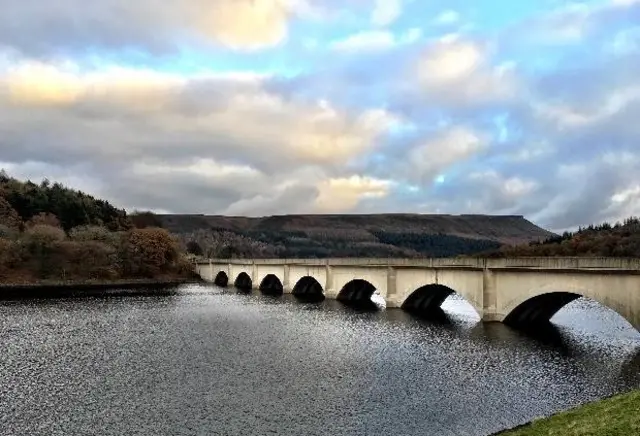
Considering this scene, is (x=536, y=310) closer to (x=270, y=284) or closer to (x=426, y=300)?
(x=426, y=300)

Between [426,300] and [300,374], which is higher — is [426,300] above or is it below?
above

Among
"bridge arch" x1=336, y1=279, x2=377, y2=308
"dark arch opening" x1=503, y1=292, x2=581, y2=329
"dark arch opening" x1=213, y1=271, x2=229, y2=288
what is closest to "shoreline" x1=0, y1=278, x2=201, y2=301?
"dark arch opening" x1=213, y1=271, x2=229, y2=288

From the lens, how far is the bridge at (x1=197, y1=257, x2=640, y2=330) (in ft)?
117

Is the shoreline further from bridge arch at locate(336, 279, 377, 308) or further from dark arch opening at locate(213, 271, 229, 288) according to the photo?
bridge arch at locate(336, 279, 377, 308)

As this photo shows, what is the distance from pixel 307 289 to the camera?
9338cm

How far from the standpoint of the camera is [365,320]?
2144 inches

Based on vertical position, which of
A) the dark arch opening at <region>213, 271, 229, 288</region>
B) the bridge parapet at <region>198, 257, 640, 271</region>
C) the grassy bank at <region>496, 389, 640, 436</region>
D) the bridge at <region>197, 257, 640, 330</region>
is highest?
the bridge parapet at <region>198, 257, 640, 271</region>

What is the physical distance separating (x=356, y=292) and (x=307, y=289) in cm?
1664

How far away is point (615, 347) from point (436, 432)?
22.9 meters

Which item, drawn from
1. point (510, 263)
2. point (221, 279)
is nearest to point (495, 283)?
point (510, 263)

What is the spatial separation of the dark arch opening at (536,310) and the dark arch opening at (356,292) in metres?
28.8

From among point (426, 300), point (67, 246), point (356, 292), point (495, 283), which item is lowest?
point (356, 292)

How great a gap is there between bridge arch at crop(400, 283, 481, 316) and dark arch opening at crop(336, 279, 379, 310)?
11905mm

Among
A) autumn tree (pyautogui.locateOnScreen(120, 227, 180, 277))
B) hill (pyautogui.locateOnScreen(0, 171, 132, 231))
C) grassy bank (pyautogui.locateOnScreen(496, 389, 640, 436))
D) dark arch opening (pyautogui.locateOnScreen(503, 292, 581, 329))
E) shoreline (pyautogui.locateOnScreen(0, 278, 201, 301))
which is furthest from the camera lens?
hill (pyautogui.locateOnScreen(0, 171, 132, 231))
